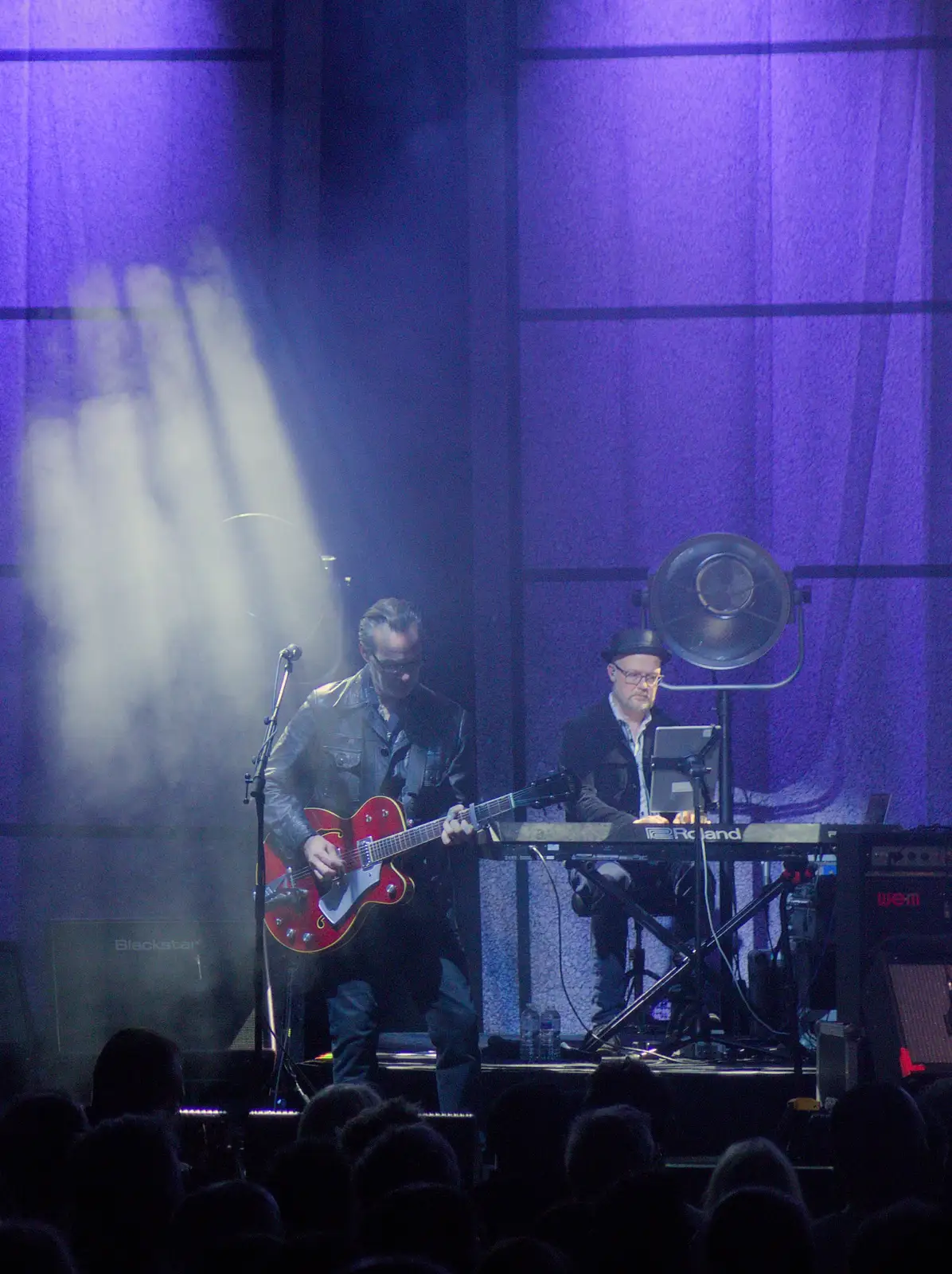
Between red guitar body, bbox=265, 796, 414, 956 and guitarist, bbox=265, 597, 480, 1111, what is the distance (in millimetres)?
47

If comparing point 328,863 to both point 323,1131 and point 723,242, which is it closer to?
point 323,1131

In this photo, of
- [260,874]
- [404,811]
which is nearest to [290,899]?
[260,874]

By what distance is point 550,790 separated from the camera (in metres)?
5.69

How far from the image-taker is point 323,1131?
3.12 meters

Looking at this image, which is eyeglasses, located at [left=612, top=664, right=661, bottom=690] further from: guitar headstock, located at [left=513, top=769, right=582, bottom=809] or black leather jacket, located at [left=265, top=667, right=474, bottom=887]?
black leather jacket, located at [left=265, top=667, right=474, bottom=887]

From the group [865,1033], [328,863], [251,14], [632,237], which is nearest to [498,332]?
[632,237]

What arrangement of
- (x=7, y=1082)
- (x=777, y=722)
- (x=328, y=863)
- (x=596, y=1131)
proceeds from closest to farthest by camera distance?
(x=596, y=1131) < (x=328, y=863) < (x=7, y=1082) < (x=777, y=722)

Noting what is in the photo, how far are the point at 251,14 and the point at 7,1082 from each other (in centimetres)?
514

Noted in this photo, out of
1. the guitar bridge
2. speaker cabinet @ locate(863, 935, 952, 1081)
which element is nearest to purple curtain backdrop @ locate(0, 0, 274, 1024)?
the guitar bridge

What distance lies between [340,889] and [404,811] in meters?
0.40

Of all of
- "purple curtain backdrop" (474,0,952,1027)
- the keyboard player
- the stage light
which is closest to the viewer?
the stage light

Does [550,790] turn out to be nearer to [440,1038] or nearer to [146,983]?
[440,1038]

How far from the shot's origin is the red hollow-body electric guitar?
17.6 feet

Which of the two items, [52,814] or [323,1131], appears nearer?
[323,1131]
